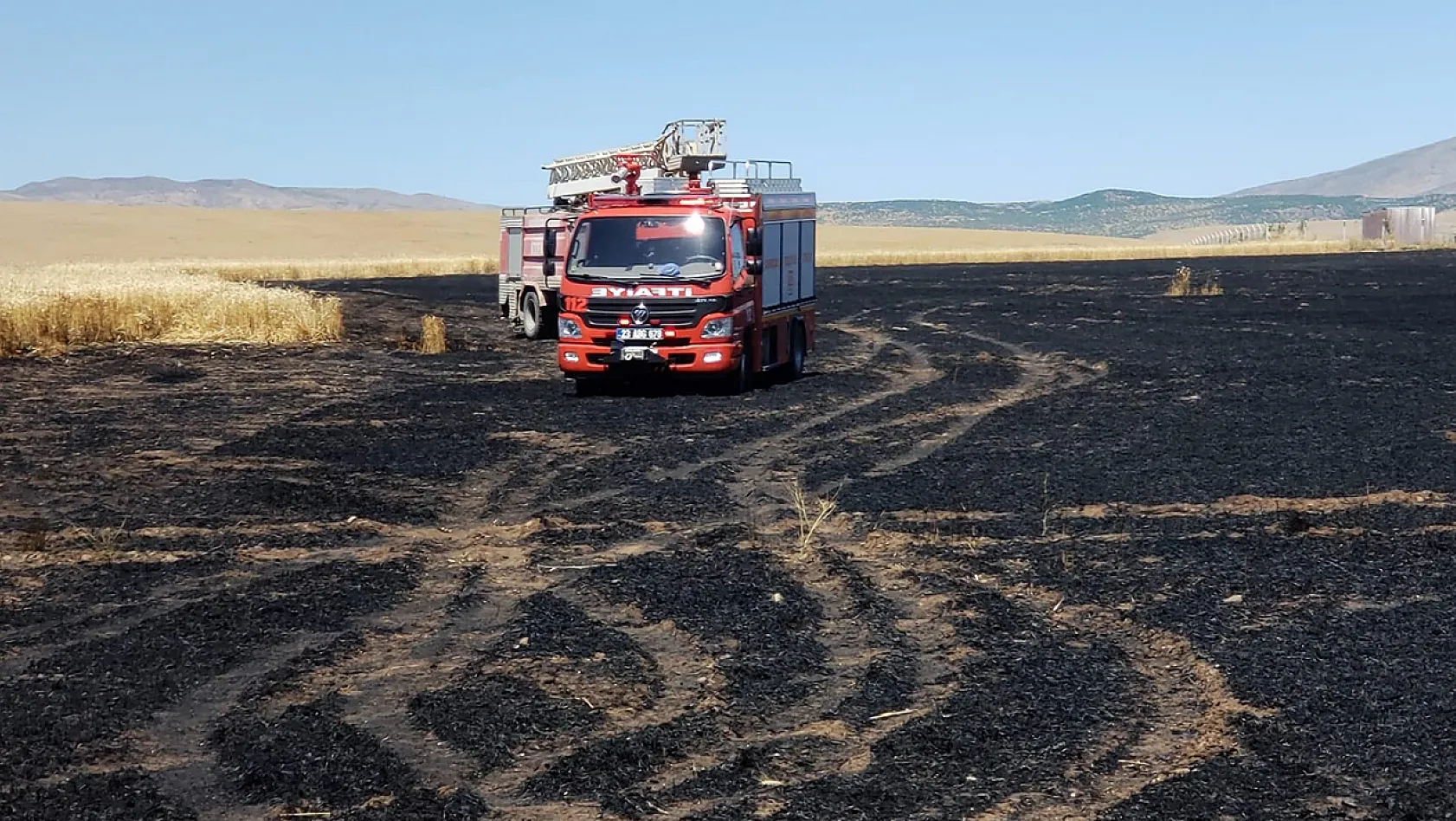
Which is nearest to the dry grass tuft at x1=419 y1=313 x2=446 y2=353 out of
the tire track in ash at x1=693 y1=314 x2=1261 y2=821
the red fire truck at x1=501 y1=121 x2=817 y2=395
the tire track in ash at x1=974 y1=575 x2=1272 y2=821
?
the red fire truck at x1=501 y1=121 x2=817 y2=395

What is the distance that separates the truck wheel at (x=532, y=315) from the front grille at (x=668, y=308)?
11587 millimetres

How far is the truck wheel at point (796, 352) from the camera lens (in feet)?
74.0

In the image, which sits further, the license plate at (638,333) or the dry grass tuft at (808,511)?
the license plate at (638,333)

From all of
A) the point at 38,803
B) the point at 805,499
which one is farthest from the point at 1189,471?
the point at 38,803

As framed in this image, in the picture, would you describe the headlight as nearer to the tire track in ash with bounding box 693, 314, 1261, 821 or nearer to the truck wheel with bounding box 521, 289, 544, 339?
the tire track in ash with bounding box 693, 314, 1261, 821

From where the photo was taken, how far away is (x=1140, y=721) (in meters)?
6.92

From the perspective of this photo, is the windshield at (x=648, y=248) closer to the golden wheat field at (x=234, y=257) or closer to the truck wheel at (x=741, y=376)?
the truck wheel at (x=741, y=376)

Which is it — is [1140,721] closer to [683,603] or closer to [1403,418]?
[683,603]

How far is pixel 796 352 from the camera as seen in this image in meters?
22.8

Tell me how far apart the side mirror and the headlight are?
0.90 m

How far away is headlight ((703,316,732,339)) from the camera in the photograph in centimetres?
1941

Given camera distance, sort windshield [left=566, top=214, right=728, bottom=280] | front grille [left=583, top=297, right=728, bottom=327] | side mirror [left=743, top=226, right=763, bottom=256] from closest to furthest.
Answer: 1. front grille [left=583, top=297, right=728, bottom=327]
2. windshield [left=566, top=214, right=728, bottom=280]
3. side mirror [left=743, top=226, right=763, bottom=256]

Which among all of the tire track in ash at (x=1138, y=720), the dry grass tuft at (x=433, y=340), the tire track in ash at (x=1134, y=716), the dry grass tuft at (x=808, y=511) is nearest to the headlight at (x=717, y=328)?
the dry grass tuft at (x=808, y=511)

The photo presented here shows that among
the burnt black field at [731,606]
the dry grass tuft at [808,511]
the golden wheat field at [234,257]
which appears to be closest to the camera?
the burnt black field at [731,606]
